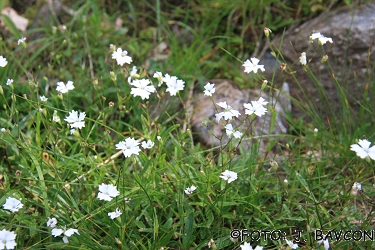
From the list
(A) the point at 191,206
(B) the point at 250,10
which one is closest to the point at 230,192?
(A) the point at 191,206

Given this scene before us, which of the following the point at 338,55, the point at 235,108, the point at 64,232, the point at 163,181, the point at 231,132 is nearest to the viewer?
the point at 64,232

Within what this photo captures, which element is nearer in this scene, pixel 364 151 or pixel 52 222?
pixel 364 151

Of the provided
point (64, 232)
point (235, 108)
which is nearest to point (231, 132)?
point (64, 232)

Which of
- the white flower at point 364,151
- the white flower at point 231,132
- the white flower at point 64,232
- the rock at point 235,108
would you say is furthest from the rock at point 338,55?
the white flower at point 64,232

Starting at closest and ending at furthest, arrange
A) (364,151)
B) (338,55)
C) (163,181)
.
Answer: (364,151) → (163,181) → (338,55)

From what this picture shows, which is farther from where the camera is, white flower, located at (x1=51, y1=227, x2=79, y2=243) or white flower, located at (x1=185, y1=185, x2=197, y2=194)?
white flower, located at (x1=185, y1=185, x2=197, y2=194)

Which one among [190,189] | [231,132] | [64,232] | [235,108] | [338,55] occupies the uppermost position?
[338,55]
